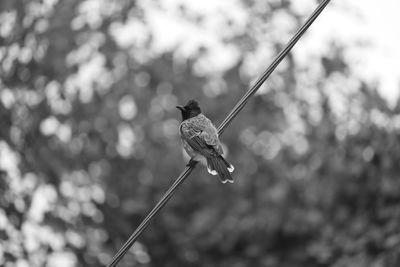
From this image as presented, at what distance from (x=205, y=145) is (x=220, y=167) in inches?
10.9

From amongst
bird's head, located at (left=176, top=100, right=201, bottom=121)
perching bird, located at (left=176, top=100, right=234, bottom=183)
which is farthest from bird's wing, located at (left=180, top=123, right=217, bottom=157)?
bird's head, located at (left=176, top=100, right=201, bottom=121)

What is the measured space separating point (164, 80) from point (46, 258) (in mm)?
3245

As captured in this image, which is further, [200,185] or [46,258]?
[200,185]

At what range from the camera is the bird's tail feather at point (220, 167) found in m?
5.35

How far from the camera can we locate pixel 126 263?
9758 mm

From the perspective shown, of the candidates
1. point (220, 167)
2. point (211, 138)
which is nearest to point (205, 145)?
point (211, 138)

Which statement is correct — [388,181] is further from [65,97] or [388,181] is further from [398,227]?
[65,97]

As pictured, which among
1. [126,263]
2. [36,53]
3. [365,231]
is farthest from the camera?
[126,263]

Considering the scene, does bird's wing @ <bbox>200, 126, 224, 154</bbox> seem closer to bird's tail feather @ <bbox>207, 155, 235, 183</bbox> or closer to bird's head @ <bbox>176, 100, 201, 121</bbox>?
bird's tail feather @ <bbox>207, 155, 235, 183</bbox>

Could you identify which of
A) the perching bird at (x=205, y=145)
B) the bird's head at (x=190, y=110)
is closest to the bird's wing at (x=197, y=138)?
the perching bird at (x=205, y=145)

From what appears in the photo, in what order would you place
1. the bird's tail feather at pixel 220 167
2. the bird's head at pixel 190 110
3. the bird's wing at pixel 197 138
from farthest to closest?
the bird's head at pixel 190 110 < the bird's wing at pixel 197 138 < the bird's tail feather at pixel 220 167

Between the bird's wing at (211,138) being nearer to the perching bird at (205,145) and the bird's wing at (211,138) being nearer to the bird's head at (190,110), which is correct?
the perching bird at (205,145)

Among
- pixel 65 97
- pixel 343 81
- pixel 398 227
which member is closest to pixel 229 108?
pixel 343 81

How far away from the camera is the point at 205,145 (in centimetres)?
561
